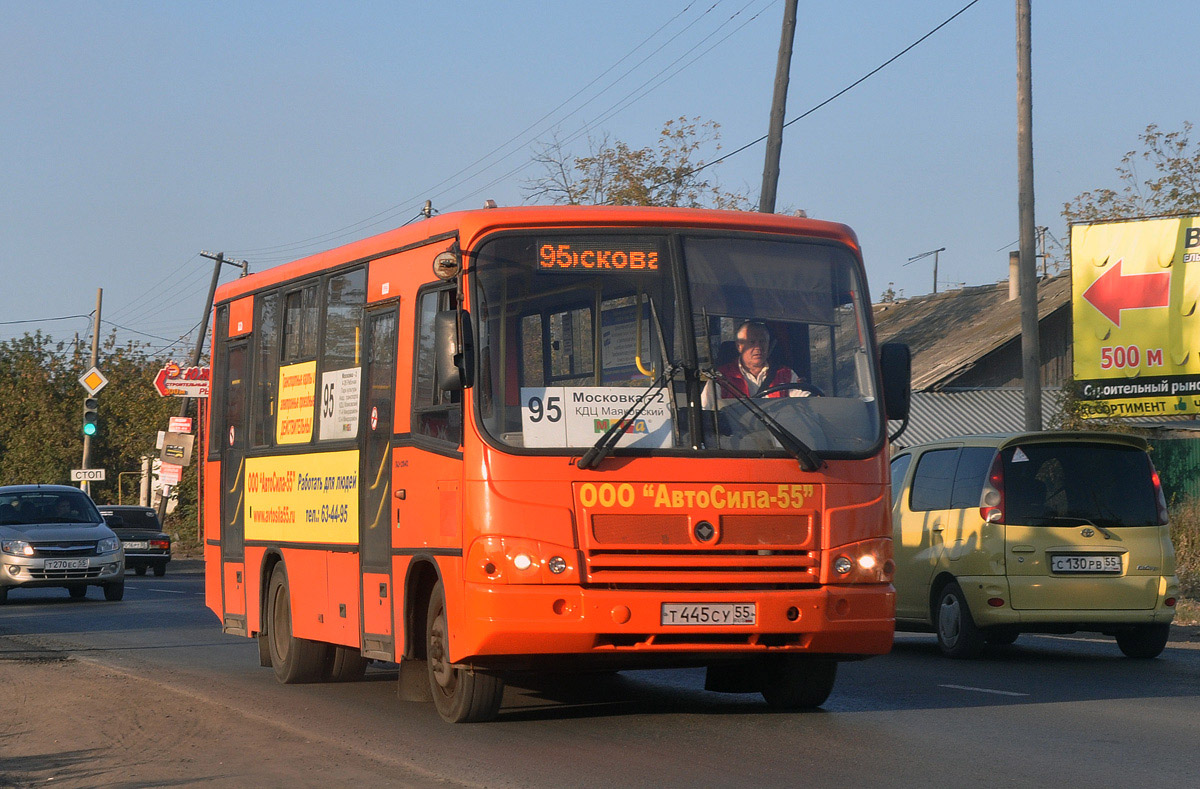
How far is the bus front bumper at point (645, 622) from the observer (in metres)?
9.08

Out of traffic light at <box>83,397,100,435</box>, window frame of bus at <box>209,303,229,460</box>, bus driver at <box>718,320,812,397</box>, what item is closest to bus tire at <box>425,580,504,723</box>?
bus driver at <box>718,320,812,397</box>

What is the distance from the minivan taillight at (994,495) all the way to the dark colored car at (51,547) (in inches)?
593

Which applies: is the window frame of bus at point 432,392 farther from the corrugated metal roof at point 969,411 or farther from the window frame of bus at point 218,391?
the corrugated metal roof at point 969,411

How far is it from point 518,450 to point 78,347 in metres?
68.0

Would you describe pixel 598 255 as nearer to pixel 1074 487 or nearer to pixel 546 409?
pixel 546 409

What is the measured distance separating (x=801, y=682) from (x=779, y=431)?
185 centimetres

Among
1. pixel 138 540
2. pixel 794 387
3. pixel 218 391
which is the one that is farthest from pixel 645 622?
pixel 138 540

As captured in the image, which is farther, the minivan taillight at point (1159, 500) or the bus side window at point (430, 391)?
the minivan taillight at point (1159, 500)

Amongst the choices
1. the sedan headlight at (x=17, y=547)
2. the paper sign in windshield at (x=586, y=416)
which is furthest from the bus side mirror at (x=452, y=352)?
the sedan headlight at (x=17, y=547)

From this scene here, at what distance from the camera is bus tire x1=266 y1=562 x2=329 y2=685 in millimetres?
12727

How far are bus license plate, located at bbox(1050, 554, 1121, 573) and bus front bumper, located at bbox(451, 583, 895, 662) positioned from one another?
4975 mm

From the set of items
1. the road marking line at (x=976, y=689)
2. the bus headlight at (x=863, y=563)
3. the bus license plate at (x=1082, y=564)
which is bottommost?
the road marking line at (x=976, y=689)

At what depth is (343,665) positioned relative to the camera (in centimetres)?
1303

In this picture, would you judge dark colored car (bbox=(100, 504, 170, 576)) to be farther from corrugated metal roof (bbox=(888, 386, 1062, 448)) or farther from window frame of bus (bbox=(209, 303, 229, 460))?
window frame of bus (bbox=(209, 303, 229, 460))
